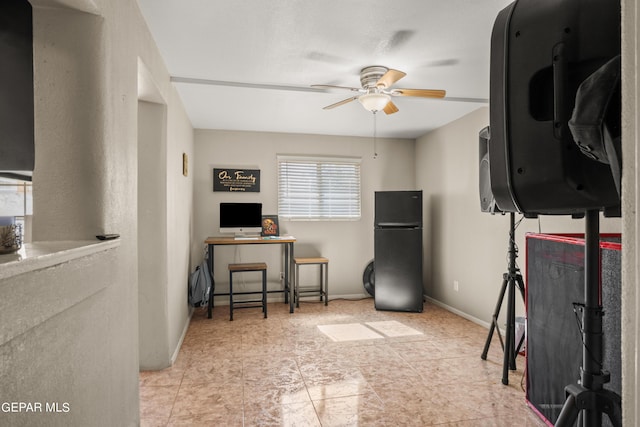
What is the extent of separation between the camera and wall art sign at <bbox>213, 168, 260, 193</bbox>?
14.7 ft

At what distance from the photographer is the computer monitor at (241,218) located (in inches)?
169

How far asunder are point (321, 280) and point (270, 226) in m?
1.06

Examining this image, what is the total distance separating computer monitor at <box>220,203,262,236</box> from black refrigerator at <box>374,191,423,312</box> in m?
1.53

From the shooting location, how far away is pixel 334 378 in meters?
2.46

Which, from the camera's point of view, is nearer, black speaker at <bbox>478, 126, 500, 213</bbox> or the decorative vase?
the decorative vase

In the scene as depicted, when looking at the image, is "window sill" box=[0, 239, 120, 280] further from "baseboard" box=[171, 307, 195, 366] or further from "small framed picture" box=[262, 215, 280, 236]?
"small framed picture" box=[262, 215, 280, 236]

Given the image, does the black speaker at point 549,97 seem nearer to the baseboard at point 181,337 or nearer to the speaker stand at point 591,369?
the speaker stand at point 591,369

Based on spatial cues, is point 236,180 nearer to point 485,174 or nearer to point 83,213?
point 485,174

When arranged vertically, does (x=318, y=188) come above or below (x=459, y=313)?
above

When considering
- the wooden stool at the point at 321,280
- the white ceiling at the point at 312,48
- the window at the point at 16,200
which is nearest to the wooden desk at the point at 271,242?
the wooden stool at the point at 321,280

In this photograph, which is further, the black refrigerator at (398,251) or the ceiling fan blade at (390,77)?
the black refrigerator at (398,251)

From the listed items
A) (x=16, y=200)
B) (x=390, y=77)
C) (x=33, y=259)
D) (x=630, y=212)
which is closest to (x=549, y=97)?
(x=630, y=212)

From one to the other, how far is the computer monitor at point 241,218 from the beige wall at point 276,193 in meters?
0.24

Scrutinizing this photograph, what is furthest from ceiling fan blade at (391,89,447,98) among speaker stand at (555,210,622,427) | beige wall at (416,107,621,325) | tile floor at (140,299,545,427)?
tile floor at (140,299,545,427)
